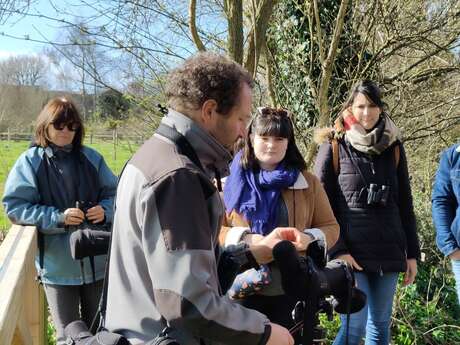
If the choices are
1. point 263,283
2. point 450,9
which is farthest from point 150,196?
point 450,9

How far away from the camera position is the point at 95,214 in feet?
9.23

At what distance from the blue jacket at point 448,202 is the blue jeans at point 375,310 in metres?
0.41

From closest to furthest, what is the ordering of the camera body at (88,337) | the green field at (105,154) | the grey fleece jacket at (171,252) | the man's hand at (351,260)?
the grey fleece jacket at (171,252), the camera body at (88,337), the man's hand at (351,260), the green field at (105,154)

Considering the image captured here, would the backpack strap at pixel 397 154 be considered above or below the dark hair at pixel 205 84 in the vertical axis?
below

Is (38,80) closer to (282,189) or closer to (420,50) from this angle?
(420,50)

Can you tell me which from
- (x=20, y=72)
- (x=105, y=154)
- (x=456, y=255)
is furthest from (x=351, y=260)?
(x=20, y=72)

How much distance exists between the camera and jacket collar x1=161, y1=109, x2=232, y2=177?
1476 millimetres

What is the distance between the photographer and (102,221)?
286 centimetres

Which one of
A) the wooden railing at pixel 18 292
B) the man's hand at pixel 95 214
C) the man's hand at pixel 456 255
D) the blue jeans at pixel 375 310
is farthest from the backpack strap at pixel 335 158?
the wooden railing at pixel 18 292

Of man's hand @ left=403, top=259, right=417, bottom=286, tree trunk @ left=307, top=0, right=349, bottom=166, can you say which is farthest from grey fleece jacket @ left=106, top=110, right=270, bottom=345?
tree trunk @ left=307, top=0, right=349, bottom=166

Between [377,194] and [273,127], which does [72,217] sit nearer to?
[273,127]

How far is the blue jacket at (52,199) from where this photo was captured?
8.95 ft

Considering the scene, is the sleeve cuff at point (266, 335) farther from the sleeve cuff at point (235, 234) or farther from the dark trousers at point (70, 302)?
the dark trousers at point (70, 302)

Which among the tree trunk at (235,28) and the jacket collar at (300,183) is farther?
the tree trunk at (235,28)
